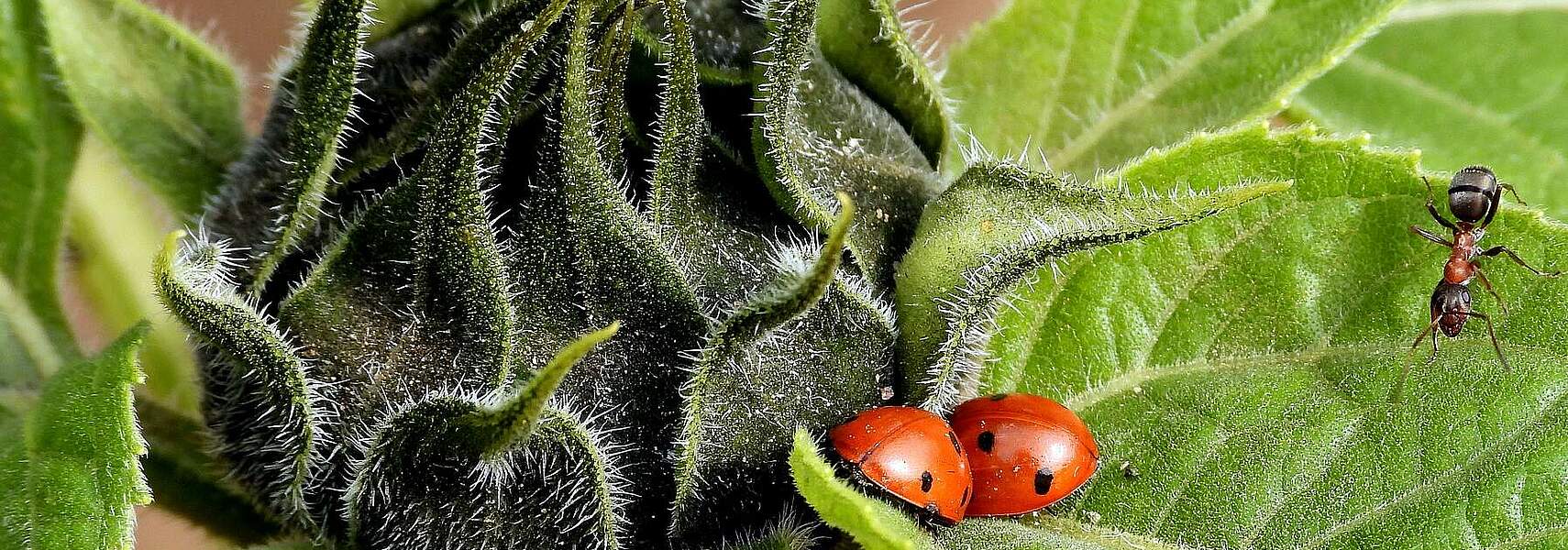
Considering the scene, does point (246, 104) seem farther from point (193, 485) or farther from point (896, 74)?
point (896, 74)

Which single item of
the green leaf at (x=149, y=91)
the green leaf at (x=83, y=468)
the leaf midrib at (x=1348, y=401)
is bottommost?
the green leaf at (x=83, y=468)

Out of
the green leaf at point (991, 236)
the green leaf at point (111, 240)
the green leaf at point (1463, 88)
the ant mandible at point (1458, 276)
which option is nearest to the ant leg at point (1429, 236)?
the ant mandible at point (1458, 276)

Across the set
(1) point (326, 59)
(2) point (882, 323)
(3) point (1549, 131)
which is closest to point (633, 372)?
(2) point (882, 323)

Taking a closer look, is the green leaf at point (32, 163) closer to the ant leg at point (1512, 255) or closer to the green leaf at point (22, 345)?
the green leaf at point (22, 345)

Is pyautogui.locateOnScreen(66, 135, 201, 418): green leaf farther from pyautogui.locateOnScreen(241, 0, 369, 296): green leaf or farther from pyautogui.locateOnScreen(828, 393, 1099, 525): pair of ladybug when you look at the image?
pyautogui.locateOnScreen(828, 393, 1099, 525): pair of ladybug

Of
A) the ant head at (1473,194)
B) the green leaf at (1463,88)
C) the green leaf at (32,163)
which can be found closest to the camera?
A: the ant head at (1473,194)

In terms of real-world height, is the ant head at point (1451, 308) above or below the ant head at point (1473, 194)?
below

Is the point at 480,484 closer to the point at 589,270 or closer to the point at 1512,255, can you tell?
the point at 589,270

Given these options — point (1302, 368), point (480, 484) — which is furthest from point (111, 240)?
point (1302, 368)
